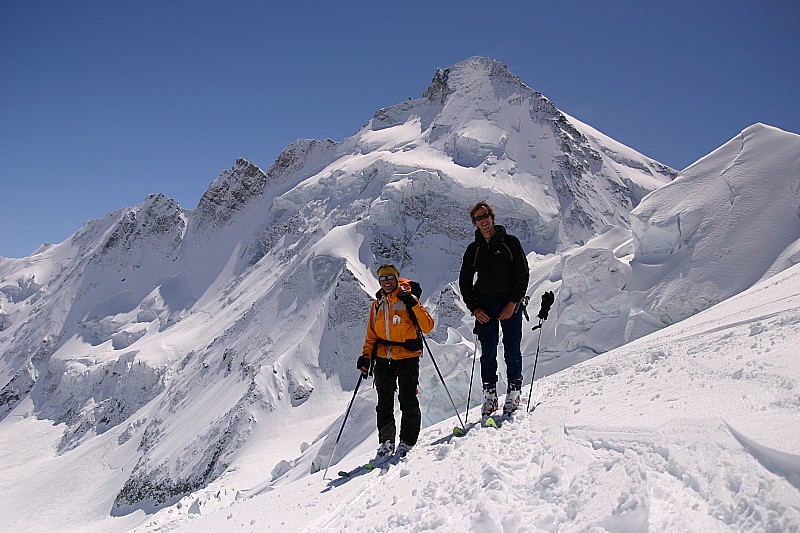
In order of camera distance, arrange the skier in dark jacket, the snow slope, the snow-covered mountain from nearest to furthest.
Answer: the snow slope
the skier in dark jacket
the snow-covered mountain

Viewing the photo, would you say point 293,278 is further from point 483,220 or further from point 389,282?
point 483,220

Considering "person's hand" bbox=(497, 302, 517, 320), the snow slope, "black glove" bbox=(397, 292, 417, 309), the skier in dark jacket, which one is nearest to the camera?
the snow slope

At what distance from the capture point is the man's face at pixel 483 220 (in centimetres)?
642

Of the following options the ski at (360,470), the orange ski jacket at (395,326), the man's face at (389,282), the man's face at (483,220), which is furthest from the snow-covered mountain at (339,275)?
the ski at (360,470)

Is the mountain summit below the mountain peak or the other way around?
below

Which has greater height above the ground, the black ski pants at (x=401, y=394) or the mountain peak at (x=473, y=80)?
the mountain peak at (x=473, y=80)

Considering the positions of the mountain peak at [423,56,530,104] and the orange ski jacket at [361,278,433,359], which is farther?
the mountain peak at [423,56,530,104]

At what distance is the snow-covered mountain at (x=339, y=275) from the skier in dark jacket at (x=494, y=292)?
47.6 ft

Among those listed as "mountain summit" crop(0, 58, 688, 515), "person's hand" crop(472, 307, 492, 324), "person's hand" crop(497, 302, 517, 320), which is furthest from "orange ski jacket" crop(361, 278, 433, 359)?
"mountain summit" crop(0, 58, 688, 515)

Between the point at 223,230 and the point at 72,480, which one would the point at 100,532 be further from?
the point at 223,230

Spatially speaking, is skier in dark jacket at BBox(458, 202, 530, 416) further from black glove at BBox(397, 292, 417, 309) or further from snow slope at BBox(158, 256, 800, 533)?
black glove at BBox(397, 292, 417, 309)

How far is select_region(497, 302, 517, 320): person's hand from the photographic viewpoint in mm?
6320

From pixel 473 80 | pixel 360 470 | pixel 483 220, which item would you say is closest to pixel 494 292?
pixel 483 220

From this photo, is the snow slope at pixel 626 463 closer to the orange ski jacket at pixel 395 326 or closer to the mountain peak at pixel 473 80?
the orange ski jacket at pixel 395 326
